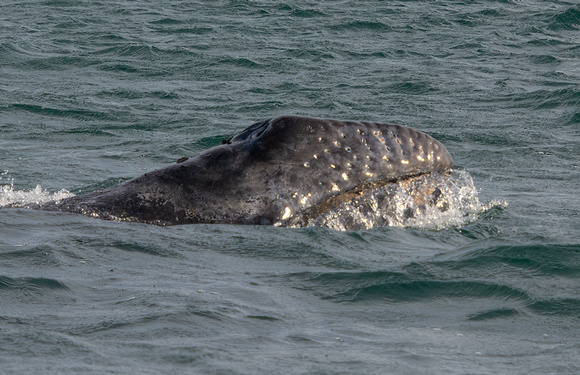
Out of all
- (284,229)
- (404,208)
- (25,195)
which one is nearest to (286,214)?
(284,229)

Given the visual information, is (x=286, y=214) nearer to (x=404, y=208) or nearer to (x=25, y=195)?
(x=404, y=208)

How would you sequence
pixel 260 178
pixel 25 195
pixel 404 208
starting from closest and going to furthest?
pixel 260 178 → pixel 404 208 → pixel 25 195

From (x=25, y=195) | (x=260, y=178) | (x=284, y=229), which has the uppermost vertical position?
(x=260, y=178)

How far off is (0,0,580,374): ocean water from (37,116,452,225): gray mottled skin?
14cm

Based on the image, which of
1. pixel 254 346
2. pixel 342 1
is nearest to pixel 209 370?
pixel 254 346

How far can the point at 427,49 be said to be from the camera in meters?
21.4

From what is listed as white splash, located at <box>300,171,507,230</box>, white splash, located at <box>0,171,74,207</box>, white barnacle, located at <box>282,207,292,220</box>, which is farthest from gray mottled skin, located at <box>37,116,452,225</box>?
white splash, located at <box>0,171,74,207</box>

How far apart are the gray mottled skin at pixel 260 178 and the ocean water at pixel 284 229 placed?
Result: 0.47 feet

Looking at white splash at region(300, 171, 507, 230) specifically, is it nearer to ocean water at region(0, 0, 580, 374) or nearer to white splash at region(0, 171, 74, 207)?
ocean water at region(0, 0, 580, 374)

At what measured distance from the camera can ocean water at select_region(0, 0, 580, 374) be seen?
4289 millimetres

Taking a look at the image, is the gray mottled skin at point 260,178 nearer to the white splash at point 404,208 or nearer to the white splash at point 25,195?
the white splash at point 404,208

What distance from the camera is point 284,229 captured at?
21.2 feet

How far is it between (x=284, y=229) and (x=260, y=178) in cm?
41

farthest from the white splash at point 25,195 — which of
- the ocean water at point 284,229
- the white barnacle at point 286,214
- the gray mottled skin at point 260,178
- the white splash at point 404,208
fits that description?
the white splash at point 404,208
